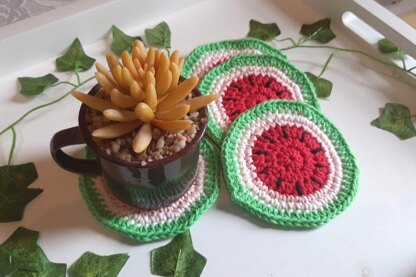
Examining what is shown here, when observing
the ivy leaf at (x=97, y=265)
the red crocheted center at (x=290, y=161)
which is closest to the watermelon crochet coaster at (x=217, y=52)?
the red crocheted center at (x=290, y=161)

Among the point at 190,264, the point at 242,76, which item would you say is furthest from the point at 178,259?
the point at 242,76

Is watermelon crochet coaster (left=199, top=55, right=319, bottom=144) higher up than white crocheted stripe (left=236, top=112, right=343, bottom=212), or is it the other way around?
watermelon crochet coaster (left=199, top=55, right=319, bottom=144)

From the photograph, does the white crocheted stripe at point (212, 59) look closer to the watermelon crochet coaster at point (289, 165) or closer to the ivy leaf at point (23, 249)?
the watermelon crochet coaster at point (289, 165)

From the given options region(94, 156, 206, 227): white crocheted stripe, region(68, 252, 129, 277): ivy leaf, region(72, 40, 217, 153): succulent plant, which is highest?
region(72, 40, 217, 153): succulent plant

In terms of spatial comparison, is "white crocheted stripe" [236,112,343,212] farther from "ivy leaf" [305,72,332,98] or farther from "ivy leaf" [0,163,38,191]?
"ivy leaf" [0,163,38,191]

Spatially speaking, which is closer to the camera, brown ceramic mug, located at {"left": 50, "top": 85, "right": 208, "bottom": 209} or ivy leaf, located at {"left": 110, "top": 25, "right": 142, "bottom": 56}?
brown ceramic mug, located at {"left": 50, "top": 85, "right": 208, "bottom": 209}

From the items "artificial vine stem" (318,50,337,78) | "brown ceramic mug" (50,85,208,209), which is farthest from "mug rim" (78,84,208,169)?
"artificial vine stem" (318,50,337,78)
